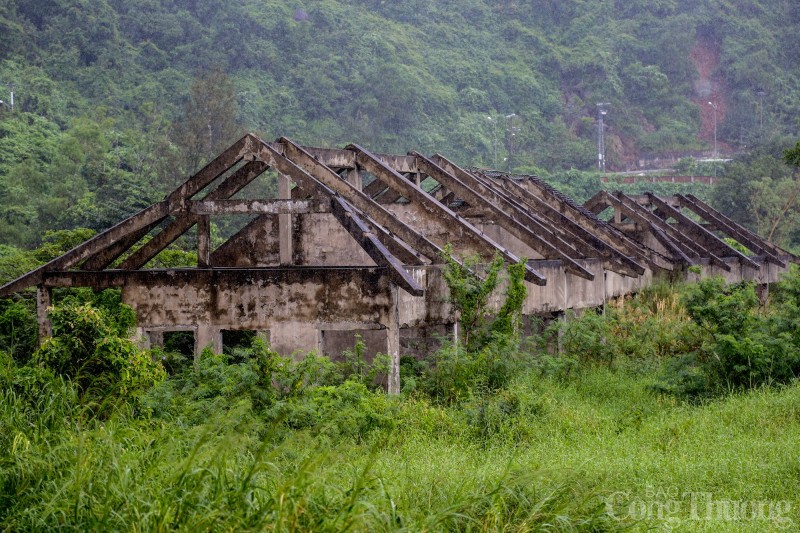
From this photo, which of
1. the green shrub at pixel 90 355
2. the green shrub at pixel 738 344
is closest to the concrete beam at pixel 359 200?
the green shrub at pixel 738 344

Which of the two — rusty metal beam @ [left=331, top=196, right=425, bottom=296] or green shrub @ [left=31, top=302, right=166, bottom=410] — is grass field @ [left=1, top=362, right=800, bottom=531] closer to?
green shrub @ [left=31, top=302, right=166, bottom=410]

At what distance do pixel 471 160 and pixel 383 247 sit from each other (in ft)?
174

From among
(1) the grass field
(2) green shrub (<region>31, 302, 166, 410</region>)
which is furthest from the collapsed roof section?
(2) green shrub (<region>31, 302, 166, 410</region>)

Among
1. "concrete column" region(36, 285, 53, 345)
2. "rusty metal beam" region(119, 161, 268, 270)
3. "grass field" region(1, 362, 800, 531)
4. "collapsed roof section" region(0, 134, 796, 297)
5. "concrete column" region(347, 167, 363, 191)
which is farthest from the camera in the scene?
"concrete column" region(347, 167, 363, 191)

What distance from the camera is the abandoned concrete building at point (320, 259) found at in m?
15.9

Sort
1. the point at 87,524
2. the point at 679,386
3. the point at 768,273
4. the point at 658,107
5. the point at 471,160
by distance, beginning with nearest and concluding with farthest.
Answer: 1. the point at 87,524
2. the point at 679,386
3. the point at 768,273
4. the point at 471,160
5. the point at 658,107

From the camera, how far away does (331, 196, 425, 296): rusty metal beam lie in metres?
15.1

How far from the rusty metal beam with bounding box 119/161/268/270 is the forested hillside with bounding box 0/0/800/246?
20830 mm

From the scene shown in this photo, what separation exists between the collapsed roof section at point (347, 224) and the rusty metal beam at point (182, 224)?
0.07 feet

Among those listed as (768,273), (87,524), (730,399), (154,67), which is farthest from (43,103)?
(87,524)

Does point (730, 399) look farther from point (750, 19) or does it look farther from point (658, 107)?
point (750, 19)

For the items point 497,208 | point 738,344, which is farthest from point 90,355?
point 497,208

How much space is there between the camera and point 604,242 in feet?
76.9

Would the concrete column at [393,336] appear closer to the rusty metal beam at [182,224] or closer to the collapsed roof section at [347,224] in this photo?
the collapsed roof section at [347,224]
